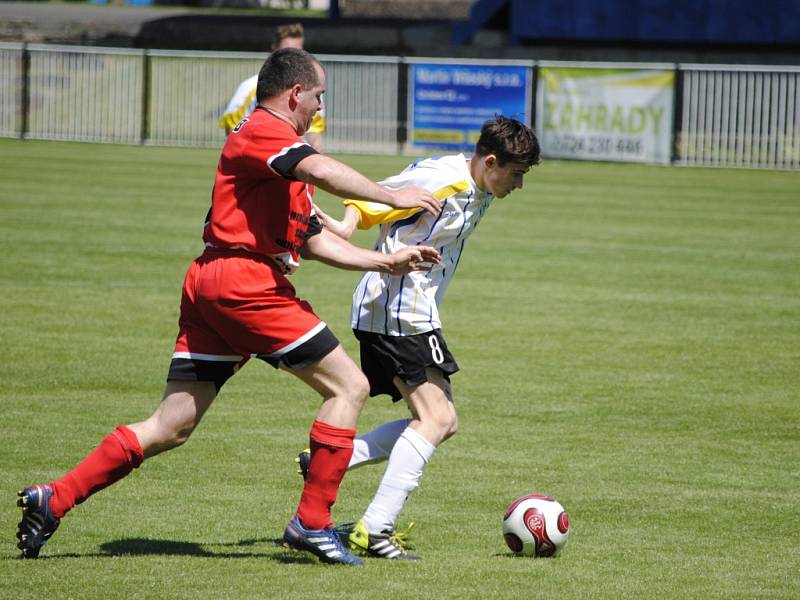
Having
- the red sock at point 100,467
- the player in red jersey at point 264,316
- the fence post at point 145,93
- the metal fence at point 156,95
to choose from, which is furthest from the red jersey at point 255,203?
the fence post at point 145,93

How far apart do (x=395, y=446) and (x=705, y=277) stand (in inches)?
381

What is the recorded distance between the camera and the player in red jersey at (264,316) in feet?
17.3

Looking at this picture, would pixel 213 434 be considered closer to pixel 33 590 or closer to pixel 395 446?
pixel 395 446

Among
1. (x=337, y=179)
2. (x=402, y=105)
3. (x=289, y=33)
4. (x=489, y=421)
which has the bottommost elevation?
(x=489, y=421)

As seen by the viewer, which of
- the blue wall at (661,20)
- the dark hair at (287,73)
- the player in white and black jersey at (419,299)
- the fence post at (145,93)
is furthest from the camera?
the blue wall at (661,20)

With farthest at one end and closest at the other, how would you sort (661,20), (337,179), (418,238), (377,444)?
(661,20), (377,444), (418,238), (337,179)

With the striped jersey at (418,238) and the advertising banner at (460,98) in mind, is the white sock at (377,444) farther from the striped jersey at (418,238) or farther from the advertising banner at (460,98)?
the advertising banner at (460,98)

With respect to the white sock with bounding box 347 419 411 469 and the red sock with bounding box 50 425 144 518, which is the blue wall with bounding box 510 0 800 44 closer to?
the white sock with bounding box 347 419 411 469

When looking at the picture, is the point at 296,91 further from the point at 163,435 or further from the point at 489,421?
the point at 489,421

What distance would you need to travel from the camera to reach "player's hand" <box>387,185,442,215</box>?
524cm

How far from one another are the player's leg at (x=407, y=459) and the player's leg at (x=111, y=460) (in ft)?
2.91

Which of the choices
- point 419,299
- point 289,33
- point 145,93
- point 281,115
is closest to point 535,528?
point 419,299

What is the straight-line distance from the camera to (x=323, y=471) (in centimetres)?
544

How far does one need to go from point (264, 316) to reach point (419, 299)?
89 centimetres
